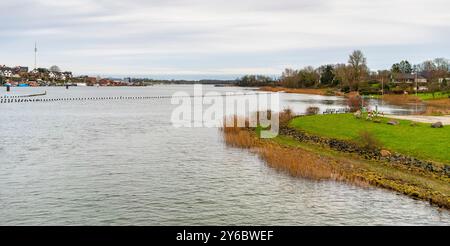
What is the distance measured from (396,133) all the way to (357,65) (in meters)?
144

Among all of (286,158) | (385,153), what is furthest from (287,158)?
(385,153)

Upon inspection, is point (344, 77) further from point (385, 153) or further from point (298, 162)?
point (298, 162)

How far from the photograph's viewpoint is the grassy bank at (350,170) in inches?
Answer: 1064

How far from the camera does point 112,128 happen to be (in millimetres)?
65062

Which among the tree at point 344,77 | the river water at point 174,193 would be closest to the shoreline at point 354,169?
the river water at point 174,193

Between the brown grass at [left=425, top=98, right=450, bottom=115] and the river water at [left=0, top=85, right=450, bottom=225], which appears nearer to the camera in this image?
the river water at [left=0, top=85, right=450, bottom=225]

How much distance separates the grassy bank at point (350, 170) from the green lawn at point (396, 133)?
149 inches

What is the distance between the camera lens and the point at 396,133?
44.4 m

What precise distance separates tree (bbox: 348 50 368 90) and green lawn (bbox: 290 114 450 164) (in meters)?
115

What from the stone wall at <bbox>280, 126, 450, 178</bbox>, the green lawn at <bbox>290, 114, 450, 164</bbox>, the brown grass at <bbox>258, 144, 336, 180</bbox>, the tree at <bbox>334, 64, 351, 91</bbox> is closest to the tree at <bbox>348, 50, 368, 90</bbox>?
the tree at <bbox>334, 64, 351, 91</bbox>

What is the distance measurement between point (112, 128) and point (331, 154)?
3550 centimetres

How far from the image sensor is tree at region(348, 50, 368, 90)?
172 metres

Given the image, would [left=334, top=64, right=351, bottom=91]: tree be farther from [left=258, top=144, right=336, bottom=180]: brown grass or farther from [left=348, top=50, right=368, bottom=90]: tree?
[left=258, top=144, right=336, bottom=180]: brown grass
